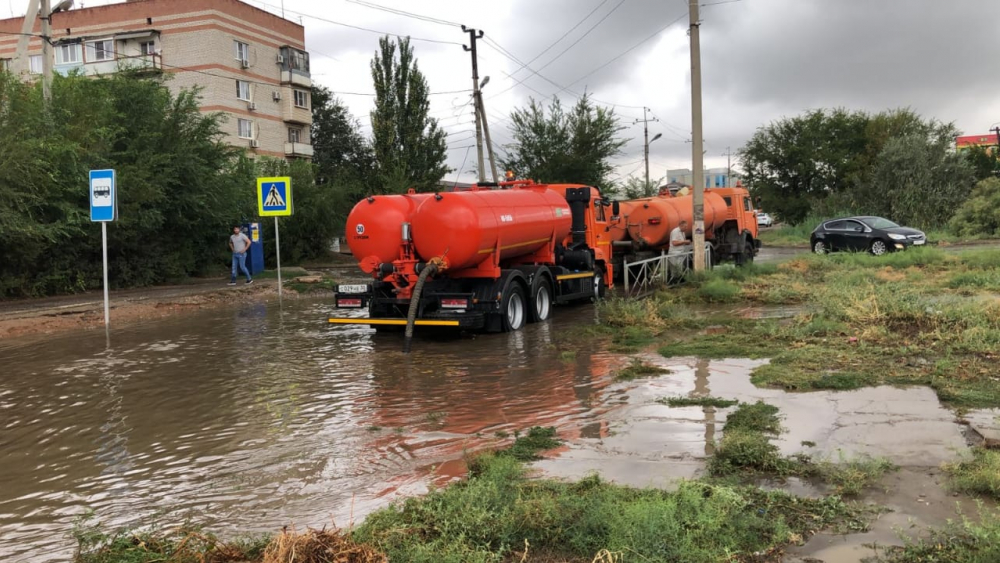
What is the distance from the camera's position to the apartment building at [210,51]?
4484 cm

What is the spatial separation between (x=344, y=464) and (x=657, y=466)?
7.90ft

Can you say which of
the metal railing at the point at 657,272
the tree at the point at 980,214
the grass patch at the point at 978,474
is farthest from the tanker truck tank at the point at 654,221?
the tree at the point at 980,214

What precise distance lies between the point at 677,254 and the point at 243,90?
123 ft

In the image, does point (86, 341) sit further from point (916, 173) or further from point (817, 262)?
point (916, 173)

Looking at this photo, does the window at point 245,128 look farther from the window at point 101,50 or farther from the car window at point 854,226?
the car window at point 854,226

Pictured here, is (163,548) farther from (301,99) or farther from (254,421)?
(301,99)

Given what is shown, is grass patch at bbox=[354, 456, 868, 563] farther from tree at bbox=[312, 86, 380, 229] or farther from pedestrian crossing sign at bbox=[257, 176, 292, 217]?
tree at bbox=[312, 86, 380, 229]

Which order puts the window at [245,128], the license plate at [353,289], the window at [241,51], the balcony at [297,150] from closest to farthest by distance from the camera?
the license plate at [353,289], the window at [241,51], the window at [245,128], the balcony at [297,150]

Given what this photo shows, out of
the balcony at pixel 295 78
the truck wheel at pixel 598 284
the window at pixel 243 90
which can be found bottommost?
the truck wheel at pixel 598 284

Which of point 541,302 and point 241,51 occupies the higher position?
point 241,51

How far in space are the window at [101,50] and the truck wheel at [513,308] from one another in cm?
4359

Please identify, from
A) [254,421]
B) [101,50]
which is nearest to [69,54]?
[101,50]

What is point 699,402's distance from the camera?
709cm

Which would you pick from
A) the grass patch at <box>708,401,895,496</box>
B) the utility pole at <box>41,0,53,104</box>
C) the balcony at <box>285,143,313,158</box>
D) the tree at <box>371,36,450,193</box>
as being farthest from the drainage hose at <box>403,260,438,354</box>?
the balcony at <box>285,143,313,158</box>
